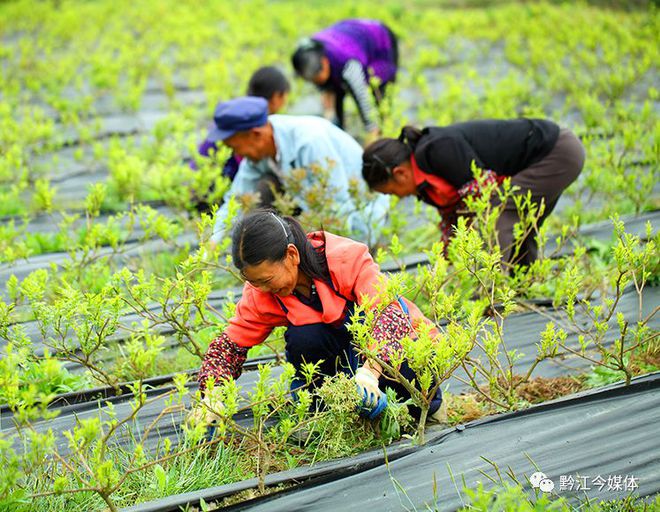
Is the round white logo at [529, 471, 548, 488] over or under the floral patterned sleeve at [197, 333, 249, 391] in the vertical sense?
under

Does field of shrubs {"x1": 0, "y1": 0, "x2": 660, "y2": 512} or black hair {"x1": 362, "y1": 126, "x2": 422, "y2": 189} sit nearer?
field of shrubs {"x1": 0, "y1": 0, "x2": 660, "y2": 512}

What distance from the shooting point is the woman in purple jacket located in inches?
196

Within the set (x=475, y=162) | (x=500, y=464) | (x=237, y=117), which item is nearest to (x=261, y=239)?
(x=500, y=464)

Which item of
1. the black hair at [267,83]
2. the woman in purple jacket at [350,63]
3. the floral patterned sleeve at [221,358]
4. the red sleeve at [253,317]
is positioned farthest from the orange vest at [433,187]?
the woman in purple jacket at [350,63]

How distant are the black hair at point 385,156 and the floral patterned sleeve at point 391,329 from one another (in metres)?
1.13

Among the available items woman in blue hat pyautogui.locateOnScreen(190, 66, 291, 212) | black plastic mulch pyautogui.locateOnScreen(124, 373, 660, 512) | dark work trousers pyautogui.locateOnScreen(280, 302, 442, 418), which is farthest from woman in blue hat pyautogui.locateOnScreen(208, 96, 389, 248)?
black plastic mulch pyautogui.locateOnScreen(124, 373, 660, 512)

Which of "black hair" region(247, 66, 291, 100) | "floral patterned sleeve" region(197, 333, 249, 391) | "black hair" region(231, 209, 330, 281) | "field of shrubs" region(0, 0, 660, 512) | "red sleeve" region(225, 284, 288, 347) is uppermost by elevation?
"black hair" region(231, 209, 330, 281)

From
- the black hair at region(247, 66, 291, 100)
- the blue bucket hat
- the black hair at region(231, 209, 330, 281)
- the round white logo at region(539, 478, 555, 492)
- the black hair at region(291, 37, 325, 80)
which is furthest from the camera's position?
the black hair at region(291, 37, 325, 80)

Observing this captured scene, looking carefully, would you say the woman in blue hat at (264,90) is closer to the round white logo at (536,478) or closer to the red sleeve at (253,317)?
the red sleeve at (253,317)

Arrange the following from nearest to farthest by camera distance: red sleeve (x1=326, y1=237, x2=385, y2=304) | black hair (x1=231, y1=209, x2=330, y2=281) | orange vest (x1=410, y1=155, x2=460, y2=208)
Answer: black hair (x1=231, y1=209, x2=330, y2=281), red sleeve (x1=326, y1=237, x2=385, y2=304), orange vest (x1=410, y1=155, x2=460, y2=208)

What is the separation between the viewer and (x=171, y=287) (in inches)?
96.1

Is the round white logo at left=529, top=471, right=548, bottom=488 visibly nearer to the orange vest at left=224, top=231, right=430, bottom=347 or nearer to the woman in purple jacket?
the orange vest at left=224, top=231, right=430, bottom=347

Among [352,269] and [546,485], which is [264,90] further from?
[546,485]

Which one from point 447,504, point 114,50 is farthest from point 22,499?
point 114,50
